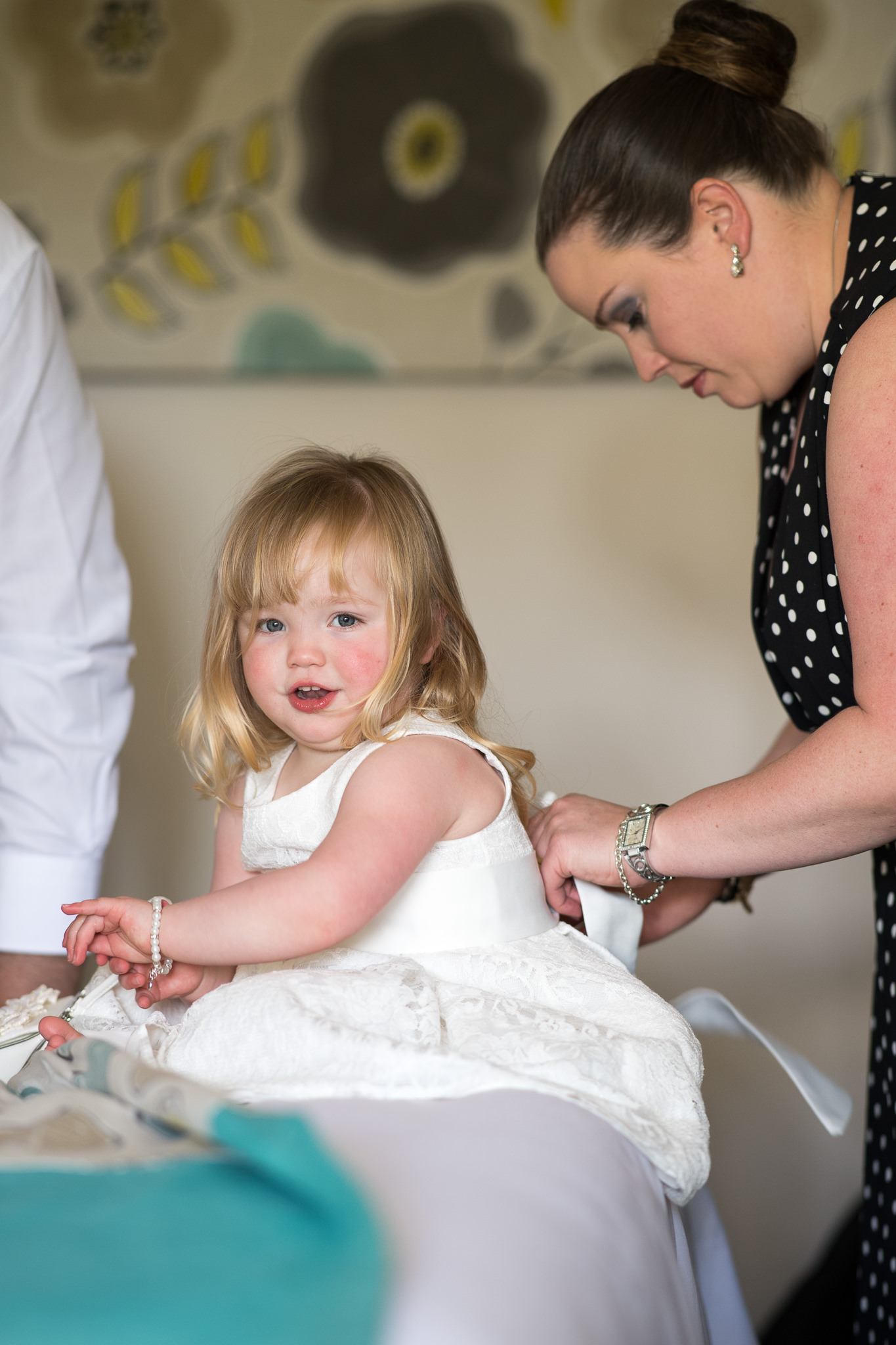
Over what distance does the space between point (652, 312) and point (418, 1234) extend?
911 mm

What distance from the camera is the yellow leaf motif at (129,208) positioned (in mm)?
2061

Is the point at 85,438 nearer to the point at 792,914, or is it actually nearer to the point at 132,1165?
the point at 132,1165

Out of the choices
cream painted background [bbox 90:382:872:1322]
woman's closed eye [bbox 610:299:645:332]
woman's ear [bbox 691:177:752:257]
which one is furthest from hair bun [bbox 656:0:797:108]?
cream painted background [bbox 90:382:872:1322]

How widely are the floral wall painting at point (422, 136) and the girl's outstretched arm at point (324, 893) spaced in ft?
4.42

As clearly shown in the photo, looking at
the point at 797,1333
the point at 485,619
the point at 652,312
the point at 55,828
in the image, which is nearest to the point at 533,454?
the point at 485,619

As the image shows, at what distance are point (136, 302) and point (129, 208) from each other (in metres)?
0.17

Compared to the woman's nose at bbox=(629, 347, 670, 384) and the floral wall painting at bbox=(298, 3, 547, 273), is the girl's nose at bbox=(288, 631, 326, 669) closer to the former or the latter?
the woman's nose at bbox=(629, 347, 670, 384)

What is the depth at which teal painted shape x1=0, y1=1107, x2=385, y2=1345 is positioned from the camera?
1.45ft

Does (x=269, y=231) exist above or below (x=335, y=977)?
above

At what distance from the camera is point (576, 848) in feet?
3.51

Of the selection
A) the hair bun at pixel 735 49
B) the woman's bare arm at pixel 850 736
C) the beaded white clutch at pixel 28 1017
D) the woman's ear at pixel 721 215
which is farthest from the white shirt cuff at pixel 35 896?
the hair bun at pixel 735 49

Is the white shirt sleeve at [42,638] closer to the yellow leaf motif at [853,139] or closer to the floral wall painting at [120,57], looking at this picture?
the floral wall painting at [120,57]

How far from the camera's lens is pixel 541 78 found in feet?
6.46

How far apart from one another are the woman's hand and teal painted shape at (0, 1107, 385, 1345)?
57 cm
